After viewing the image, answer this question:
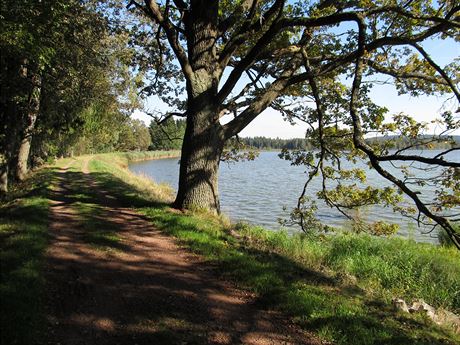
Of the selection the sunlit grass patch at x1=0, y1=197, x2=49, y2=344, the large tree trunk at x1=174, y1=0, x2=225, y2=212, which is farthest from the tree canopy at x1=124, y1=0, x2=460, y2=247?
the sunlit grass patch at x1=0, y1=197, x2=49, y2=344

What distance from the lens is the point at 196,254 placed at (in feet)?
24.9

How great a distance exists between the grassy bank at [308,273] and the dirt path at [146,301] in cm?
28

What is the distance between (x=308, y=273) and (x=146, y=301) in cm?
325

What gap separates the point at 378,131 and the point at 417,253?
4407 mm

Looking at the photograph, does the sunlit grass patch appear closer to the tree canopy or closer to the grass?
the grass

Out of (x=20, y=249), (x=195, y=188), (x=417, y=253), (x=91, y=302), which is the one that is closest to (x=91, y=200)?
(x=195, y=188)

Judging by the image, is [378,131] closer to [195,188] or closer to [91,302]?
[195,188]

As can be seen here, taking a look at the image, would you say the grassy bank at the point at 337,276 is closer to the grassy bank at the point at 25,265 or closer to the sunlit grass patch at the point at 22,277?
the grassy bank at the point at 25,265

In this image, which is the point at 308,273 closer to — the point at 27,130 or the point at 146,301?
the point at 146,301

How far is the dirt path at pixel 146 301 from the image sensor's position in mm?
4492

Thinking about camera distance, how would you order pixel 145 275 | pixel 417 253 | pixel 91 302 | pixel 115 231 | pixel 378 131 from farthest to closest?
pixel 417 253 → pixel 378 131 → pixel 115 231 → pixel 145 275 → pixel 91 302

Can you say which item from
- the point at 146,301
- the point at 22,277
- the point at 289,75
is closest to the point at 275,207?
the point at 289,75

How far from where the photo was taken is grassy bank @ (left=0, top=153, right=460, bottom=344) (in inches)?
199

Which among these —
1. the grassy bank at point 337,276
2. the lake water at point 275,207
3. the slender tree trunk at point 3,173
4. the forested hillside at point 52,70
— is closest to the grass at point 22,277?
the grassy bank at point 337,276
